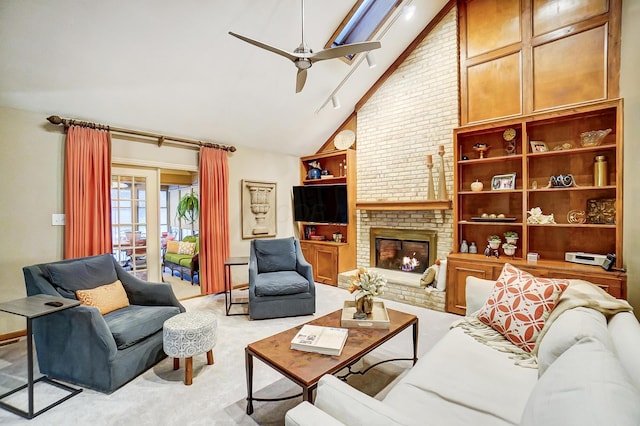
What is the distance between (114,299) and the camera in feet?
8.87

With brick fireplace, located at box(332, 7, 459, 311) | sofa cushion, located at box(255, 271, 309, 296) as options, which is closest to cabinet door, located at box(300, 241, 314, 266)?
brick fireplace, located at box(332, 7, 459, 311)

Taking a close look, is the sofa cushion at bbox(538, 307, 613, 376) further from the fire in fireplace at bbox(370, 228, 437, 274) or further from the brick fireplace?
the fire in fireplace at bbox(370, 228, 437, 274)

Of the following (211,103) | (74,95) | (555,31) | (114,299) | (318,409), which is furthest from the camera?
(211,103)

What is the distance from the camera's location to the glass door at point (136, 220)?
4.07 meters

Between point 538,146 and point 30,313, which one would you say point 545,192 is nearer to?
point 538,146

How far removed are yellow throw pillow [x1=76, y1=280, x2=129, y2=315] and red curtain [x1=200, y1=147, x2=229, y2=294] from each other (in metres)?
1.80

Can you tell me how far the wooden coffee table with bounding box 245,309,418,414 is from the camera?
1636mm

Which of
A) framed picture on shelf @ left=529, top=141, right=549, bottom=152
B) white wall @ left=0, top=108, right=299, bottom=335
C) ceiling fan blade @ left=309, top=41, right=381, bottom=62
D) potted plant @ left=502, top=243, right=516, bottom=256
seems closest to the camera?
ceiling fan blade @ left=309, top=41, right=381, bottom=62

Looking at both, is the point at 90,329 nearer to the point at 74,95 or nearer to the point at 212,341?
the point at 212,341

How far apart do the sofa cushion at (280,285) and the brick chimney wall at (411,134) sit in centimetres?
193

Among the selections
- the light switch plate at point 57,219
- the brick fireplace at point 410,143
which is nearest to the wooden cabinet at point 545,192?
the brick fireplace at point 410,143

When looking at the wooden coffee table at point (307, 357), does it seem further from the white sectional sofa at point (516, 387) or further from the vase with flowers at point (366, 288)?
the white sectional sofa at point (516, 387)

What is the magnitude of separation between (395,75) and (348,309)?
4092 mm

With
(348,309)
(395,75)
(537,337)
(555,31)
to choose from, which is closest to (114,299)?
(348,309)
